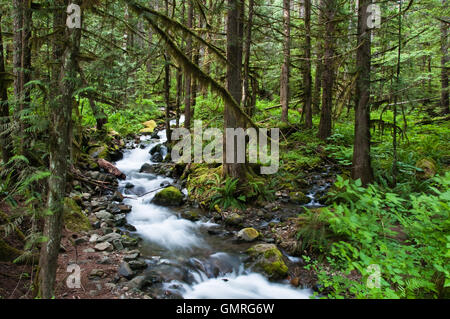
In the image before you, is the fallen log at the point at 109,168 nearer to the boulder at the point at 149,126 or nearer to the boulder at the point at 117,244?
the boulder at the point at 117,244

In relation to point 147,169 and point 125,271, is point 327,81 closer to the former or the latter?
point 147,169

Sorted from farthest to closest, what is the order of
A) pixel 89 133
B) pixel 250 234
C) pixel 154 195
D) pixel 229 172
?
pixel 89 133, pixel 154 195, pixel 229 172, pixel 250 234

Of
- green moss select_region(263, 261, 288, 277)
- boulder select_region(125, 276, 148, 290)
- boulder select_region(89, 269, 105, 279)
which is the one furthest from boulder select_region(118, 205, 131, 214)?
green moss select_region(263, 261, 288, 277)

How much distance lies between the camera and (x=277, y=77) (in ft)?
59.6

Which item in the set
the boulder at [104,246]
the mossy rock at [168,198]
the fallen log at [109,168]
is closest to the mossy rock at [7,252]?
the boulder at [104,246]

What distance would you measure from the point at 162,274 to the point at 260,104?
1519 centimetres

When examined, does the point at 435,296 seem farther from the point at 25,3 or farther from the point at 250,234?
the point at 25,3

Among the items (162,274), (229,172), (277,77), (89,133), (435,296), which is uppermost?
(277,77)

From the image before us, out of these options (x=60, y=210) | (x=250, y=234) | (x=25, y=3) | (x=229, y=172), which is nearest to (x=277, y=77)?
(x=229, y=172)

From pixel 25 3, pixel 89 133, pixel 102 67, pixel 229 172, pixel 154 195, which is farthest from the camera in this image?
pixel 89 133

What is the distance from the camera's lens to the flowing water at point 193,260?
18.5 feet

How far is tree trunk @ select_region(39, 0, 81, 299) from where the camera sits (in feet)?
11.0

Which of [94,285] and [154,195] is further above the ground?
[154,195]

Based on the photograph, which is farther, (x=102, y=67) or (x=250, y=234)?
(x=250, y=234)
